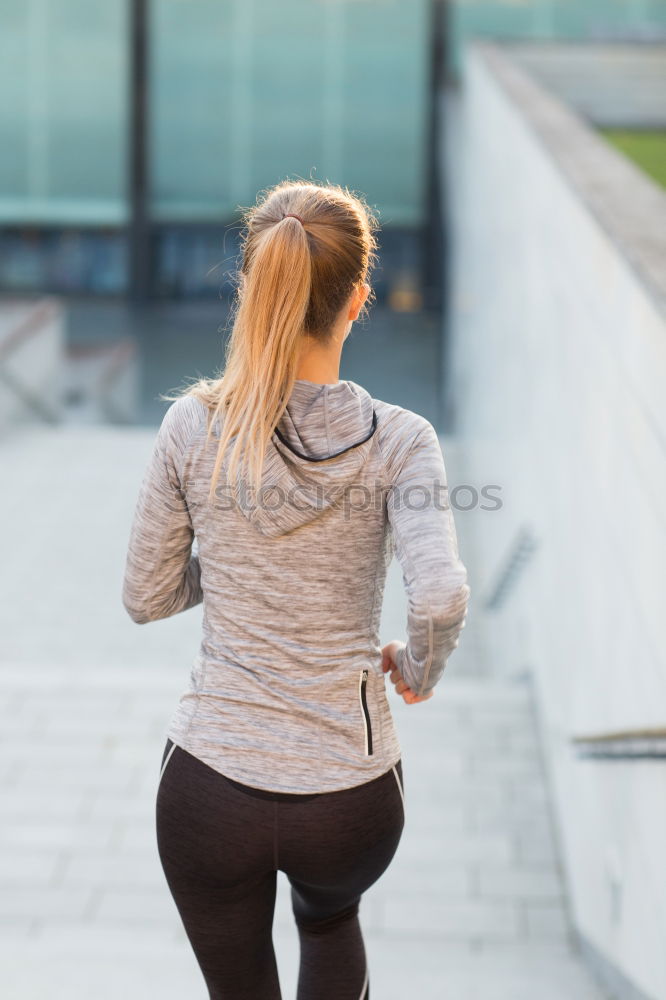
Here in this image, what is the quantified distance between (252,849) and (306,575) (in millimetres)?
395

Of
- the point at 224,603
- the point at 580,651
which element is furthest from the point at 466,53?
the point at 224,603

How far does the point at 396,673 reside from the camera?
175 cm

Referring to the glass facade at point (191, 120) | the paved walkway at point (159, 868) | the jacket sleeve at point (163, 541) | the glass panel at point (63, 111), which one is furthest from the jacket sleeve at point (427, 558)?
the glass panel at point (63, 111)

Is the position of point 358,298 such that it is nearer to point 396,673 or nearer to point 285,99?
point 396,673

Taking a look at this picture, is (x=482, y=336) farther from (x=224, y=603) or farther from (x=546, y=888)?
(x=224, y=603)

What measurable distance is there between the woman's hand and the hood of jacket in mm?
250

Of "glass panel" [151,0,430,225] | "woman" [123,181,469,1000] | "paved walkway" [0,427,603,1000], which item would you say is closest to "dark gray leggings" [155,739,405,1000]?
"woman" [123,181,469,1000]

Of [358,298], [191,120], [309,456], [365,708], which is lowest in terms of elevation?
[191,120]

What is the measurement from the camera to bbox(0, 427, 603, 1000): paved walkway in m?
3.28

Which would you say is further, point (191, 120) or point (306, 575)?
point (191, 120)

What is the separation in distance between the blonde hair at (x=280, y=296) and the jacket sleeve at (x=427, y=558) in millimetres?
194

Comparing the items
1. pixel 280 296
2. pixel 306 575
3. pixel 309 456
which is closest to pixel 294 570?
pixel 306 575

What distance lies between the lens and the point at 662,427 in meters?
2.89

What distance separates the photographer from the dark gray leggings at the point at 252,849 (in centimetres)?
169
